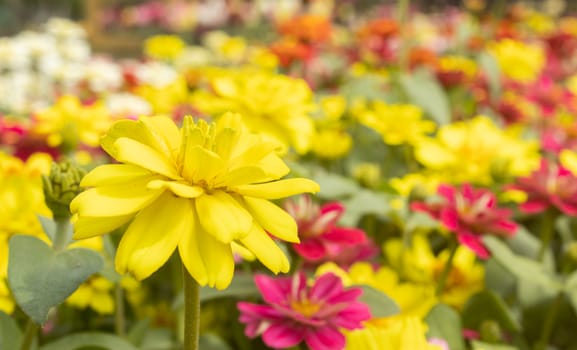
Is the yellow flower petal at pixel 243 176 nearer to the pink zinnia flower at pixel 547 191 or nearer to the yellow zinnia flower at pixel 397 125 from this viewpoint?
the pink zinnia flower at pixel 547 191

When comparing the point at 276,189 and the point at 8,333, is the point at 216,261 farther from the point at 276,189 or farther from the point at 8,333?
the point at 8,333

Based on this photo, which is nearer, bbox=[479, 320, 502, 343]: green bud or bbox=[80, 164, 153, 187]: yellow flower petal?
bbox=[80, 164, 153, 187]: yellow flower petal

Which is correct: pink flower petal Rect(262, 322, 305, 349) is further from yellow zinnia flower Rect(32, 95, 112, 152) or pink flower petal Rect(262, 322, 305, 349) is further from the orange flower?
the orange flower

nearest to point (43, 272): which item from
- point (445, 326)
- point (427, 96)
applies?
point (445, 326)

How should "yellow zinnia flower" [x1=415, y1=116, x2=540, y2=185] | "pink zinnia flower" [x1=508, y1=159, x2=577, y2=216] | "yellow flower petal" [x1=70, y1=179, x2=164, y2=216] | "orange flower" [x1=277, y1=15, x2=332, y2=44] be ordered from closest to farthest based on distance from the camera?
"yellow flower petal" [x1=70, y1=179, x2=164, y2=216], "pink zinnia flower" [x1=508, y1=159, x2=577, y2=216], "yellow zinnia flower" [x1=415, y1=116, x2=540, y2=185], "orange flower" [x1=277, y1=15, x2=332, y2=44]

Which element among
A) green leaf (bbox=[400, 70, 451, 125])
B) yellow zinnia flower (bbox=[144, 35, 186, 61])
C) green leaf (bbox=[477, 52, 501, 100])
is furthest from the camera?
yellow zinnia flower (bbox=[144, 35, 186, 61])

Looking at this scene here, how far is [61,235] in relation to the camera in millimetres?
397

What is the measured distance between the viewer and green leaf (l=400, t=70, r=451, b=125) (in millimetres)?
967

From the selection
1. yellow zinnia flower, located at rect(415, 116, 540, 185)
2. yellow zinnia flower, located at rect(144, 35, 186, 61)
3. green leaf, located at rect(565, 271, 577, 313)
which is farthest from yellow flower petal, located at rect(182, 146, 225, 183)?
yellow zinnia flower, located at rect(144, 35, 186, 61)

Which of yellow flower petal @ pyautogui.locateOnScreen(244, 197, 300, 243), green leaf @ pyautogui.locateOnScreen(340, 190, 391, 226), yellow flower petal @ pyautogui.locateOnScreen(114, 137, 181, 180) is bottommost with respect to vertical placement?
green leaf @ pyautogui.locateOnScreen(340, 190, 391, 226)

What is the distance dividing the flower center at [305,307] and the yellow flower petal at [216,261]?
A: 136mm

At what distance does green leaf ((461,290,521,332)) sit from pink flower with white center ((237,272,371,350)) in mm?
160

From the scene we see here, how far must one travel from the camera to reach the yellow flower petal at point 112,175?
0.31 metres

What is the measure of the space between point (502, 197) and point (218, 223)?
51 centimetres
